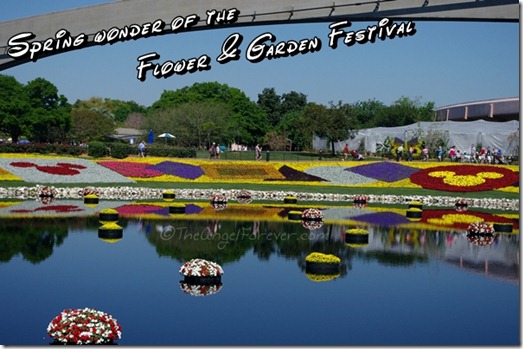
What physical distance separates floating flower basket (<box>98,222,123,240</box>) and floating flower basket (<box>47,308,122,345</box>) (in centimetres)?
1110

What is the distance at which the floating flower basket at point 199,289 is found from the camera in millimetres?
14286

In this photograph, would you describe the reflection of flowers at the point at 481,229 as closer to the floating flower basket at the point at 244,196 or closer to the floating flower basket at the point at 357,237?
the floating flower basket at the point at 357,237

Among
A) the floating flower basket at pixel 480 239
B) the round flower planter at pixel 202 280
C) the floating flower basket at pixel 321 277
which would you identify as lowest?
the floating flower basket at pixel 480 239

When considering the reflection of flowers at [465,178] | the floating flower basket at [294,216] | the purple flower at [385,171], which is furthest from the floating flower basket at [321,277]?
the purple flower at [385,171]

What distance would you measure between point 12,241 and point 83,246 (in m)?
1.86

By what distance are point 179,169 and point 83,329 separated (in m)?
30.0

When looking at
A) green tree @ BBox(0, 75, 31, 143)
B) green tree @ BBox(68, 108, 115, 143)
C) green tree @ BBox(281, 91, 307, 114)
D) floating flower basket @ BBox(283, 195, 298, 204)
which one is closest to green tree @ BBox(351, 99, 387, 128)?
green tree @ BBox(281, 91, 307, 114)

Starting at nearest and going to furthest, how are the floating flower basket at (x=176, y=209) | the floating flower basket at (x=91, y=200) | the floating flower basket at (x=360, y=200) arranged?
the floating flower basket at (x=176, y=209) < the floating flower basket at (x=91, y=200) < the floating flower basket at (x=360, y=200)

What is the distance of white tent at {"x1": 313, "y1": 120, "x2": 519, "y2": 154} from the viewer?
2029 inches

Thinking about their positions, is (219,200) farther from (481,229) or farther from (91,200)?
(481,229)

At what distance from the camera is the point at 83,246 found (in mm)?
19672

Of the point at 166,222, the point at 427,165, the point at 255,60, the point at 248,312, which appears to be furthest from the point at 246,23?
the point at 427,165

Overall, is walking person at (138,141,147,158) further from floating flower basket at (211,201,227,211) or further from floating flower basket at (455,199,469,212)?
floating flower basket at (455,199,469,212)

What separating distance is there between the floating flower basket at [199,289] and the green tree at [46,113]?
4303 cm
